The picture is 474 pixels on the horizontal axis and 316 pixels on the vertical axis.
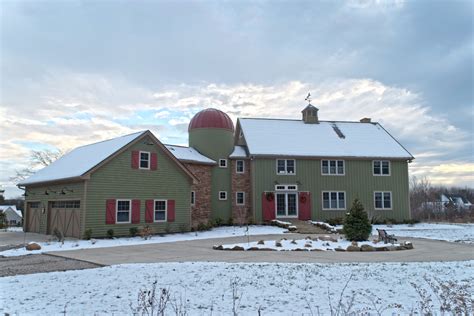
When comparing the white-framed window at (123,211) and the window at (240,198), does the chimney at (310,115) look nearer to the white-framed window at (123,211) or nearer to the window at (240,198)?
the window at (240,198)

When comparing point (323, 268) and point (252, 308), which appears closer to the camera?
point (252, 308)

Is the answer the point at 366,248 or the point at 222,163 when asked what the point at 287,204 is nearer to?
the point at 222,163

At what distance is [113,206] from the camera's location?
67.3 feet

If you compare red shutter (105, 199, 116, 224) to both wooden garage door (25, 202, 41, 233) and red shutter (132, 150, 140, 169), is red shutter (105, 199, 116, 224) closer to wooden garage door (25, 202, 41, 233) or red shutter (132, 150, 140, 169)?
red shutter (132, 150, 140, 169)

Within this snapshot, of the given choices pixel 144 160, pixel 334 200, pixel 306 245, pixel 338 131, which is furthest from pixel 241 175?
pixel 306 245

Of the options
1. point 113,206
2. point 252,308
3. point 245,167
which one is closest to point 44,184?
point 113,206

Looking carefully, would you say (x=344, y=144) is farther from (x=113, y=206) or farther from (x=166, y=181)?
(x=113, y=206)

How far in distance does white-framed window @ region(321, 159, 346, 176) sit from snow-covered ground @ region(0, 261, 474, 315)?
19.2 metres

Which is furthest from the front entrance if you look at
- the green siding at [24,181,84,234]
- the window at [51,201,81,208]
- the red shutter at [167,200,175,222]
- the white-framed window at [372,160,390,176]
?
the green siding at [24,181,84,234]

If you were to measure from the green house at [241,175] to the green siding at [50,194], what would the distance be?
61 millimetres

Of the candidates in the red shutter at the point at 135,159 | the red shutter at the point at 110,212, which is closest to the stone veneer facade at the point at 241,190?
the red shutter at the point at 135,159

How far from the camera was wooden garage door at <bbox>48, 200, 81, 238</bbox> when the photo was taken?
20.2 metres

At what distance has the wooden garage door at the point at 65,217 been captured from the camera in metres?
20.2

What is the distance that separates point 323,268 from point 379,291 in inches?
84.4
